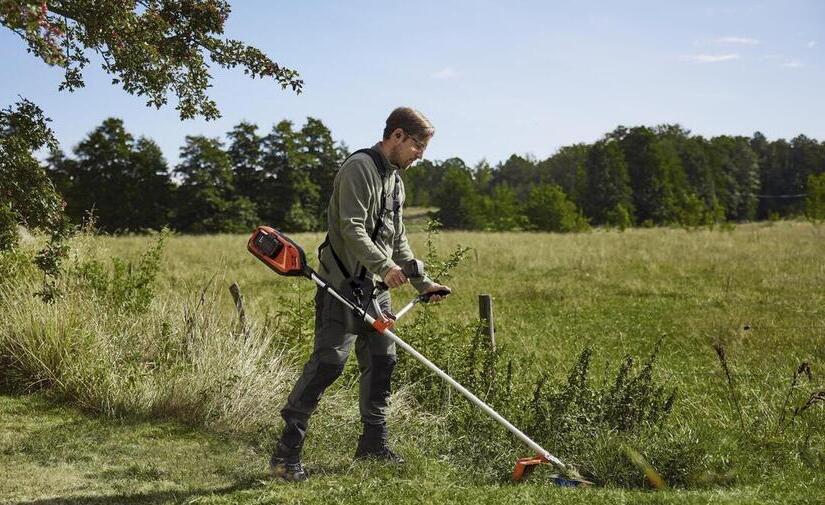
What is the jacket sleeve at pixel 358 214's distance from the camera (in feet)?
13.8

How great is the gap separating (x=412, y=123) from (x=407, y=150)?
0.16 m

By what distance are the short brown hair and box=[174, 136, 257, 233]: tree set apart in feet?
159

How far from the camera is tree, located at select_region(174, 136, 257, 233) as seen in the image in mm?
52906

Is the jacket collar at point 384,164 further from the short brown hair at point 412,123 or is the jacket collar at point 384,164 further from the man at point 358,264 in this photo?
the short brown hair at point 412,123

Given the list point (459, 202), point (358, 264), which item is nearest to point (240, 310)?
point (358, 264)

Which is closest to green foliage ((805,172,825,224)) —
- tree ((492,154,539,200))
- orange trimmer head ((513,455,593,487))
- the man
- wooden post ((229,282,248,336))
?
wooden post ((229,282,248,336))

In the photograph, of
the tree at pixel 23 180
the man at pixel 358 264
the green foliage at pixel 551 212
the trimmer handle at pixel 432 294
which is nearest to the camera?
the man at pixel 358 264

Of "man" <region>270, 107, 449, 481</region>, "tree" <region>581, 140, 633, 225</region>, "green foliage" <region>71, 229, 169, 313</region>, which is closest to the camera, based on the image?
"man" <region>270, 107, 449, 481</region>

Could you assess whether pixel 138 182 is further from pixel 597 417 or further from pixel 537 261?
pixel 597 417

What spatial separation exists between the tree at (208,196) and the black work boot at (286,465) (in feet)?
159

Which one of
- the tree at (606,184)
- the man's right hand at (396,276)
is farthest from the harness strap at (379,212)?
the tree at (606,184)

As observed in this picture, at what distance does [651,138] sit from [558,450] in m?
77.4

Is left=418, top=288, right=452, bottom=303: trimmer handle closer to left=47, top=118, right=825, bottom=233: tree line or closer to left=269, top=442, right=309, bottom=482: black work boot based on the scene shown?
left=269, top=442, right=309, bottom=482: black work boot

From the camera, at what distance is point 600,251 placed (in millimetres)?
24141
